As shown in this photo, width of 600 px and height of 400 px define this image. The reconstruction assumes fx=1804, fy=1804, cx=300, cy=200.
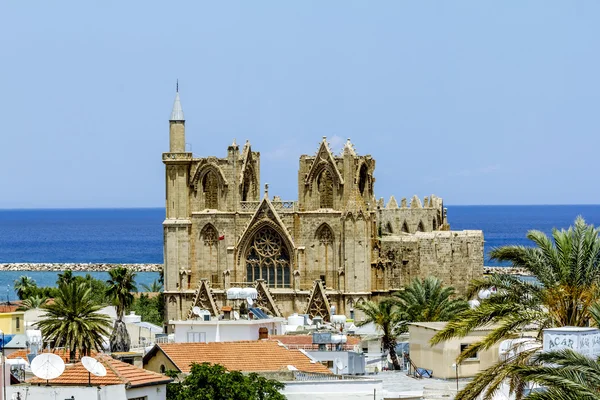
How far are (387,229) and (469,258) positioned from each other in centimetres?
1035

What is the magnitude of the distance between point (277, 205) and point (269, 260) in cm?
313

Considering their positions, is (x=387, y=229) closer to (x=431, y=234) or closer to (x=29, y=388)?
(x=431, y=234)

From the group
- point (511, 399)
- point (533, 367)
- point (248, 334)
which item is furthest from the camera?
point (248, 334)

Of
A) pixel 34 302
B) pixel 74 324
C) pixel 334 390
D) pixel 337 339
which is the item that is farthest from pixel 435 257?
pixel 334 390

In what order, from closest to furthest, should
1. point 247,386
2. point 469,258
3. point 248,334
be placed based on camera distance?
point 247,386, point 248,334, point 469,258

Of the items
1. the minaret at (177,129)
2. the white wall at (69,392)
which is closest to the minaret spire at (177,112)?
the minaret at (177,129)

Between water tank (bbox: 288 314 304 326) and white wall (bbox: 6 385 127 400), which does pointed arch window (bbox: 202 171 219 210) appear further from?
white wall (bbox: 6 385 127 400)

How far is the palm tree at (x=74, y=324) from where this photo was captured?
186 feet

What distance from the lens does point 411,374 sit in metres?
53.0

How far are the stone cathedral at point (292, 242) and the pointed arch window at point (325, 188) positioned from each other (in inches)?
2.2

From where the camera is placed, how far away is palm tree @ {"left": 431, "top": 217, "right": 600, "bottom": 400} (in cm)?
3441

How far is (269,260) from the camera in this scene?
100625 millimetres

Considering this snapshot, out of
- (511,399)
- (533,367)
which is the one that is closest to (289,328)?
(511,399)

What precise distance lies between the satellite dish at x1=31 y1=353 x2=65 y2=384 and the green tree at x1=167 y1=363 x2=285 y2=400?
701 cm
